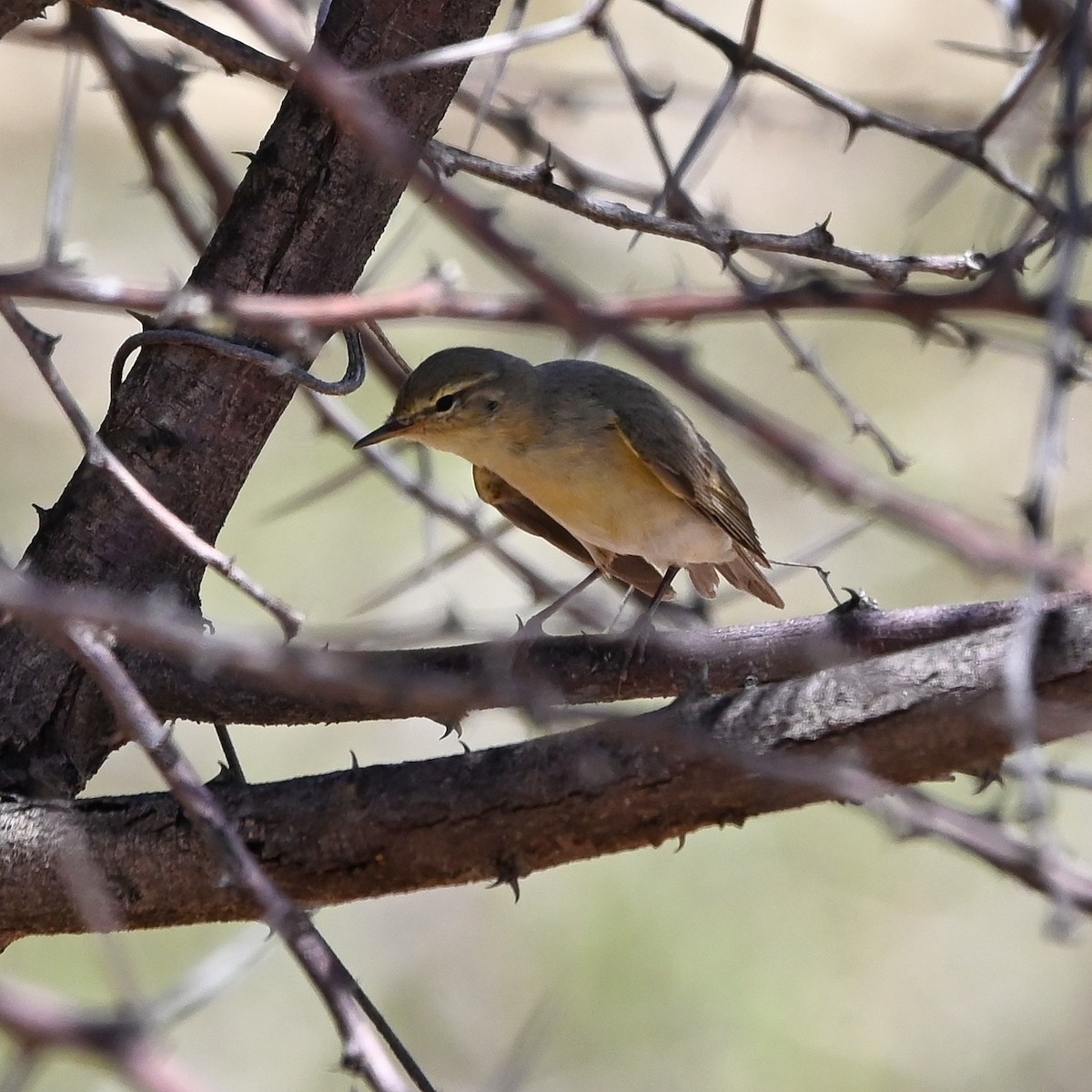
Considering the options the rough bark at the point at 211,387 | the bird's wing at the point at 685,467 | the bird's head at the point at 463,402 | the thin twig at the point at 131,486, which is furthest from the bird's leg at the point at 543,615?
the thin twig at the point at 131,486

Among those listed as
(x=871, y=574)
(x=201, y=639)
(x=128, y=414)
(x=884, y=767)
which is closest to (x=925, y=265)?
(x=884, y=767)

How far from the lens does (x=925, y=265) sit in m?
2.74

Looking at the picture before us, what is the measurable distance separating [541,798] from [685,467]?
208cm

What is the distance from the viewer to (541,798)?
8.30ft

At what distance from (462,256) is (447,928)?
145 inches

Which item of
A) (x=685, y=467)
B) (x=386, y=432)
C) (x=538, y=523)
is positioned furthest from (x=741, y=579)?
(x=386, y=432)

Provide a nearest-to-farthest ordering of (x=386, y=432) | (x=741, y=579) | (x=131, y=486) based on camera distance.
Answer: (x=131, y=486), (x=386, y=432), (x=741, y=579)

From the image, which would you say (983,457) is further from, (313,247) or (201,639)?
(201,639)

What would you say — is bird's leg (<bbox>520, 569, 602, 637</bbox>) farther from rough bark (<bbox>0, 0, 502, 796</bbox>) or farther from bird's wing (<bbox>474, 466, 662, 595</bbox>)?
rough bark (<bbox>0, 0, 502, 796</bbox>)

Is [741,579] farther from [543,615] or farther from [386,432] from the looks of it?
[386,432]

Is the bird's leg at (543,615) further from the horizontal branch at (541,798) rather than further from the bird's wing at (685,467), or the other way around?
the horizontal branch at (541,798)

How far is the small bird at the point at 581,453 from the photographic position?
4207 millimetres

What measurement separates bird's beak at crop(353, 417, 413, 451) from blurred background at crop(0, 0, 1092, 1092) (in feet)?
6.96

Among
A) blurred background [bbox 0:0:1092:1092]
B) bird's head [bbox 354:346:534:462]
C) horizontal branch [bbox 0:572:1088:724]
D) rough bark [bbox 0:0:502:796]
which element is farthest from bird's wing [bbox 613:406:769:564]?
blurred background [bbox 0:0:1092:1092]
